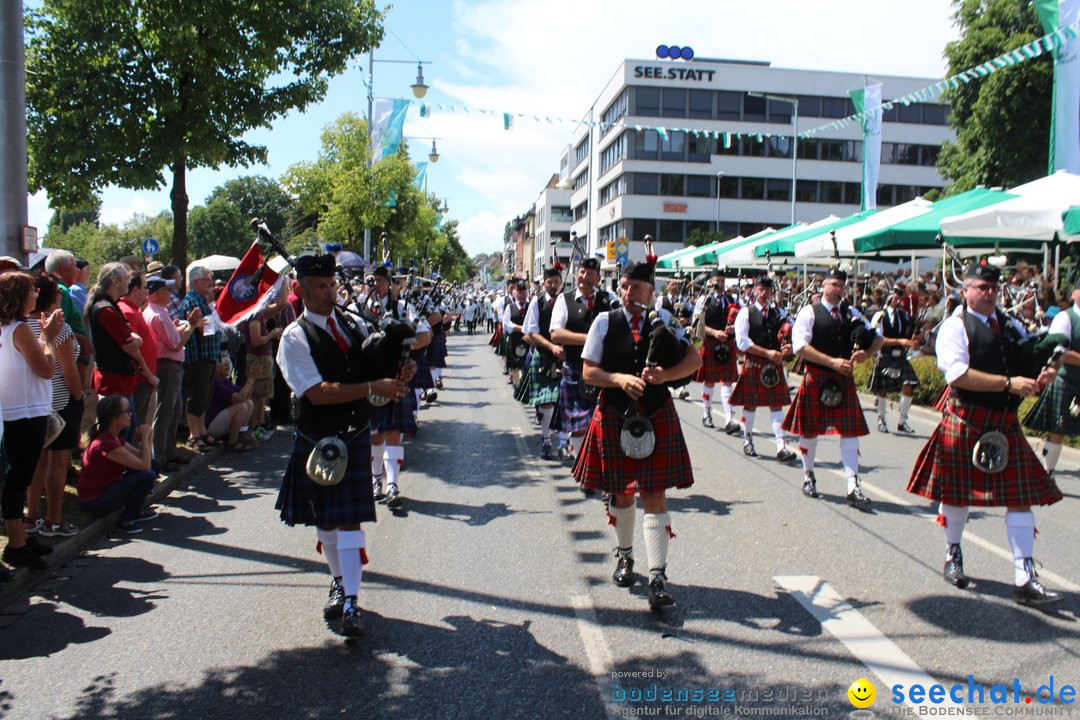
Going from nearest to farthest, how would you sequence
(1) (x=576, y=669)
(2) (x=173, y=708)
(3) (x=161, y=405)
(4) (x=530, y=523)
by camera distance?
1. (2) (x=173, y=708)
2. (1) (x=576, y=669)
3. (4) (x=530, y=523)
4. (3) (x=161, y=405)

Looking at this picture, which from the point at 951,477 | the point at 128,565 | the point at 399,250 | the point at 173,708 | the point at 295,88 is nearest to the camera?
the point at 173,708

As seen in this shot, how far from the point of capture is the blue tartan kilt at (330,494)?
4070mm

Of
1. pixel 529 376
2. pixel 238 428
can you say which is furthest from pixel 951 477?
pixel 238 428

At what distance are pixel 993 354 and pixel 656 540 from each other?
2.08 metres

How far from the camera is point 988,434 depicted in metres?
4.46

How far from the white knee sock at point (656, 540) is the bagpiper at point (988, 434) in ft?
5.34

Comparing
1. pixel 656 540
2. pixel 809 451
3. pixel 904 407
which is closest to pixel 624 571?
pixel 656 540

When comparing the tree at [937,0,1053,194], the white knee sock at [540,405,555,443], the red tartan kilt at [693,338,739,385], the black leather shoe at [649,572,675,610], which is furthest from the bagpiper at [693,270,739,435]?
the tree at [937,0,1053,194]

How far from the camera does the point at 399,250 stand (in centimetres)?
3453

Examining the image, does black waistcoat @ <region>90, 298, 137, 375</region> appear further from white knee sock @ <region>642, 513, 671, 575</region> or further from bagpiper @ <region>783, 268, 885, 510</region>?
bagpiper @ <region>783, 268, 885, 510</region>

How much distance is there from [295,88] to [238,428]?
505 centimetres

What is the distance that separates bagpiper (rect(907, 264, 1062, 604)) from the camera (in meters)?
4.39

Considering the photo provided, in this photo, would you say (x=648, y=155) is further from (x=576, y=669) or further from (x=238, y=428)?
(x=576, y=669)

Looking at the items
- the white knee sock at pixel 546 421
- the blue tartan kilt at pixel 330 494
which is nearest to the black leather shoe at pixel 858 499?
the white knee sock at pixel 546 421
